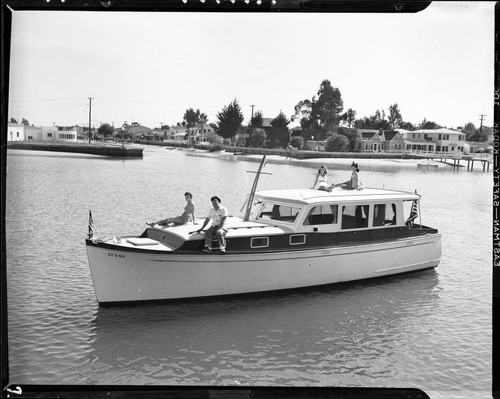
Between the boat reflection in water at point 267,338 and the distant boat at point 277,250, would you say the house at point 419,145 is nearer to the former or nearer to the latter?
the distant boat at point 277,250

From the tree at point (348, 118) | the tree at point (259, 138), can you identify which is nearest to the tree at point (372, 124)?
the tree at point (348, 118)

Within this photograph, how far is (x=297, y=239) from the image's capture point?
9.52 meters

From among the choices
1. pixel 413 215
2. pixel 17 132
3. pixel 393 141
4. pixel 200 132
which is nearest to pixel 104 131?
pixel 200 132

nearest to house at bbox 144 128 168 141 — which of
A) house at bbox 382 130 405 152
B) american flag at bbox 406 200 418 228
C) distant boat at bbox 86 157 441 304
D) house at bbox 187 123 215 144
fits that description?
house at bbox 187 123 215 144

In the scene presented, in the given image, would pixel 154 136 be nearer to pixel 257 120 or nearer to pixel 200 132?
pixel 200 132

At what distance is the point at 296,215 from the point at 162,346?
12.2ft

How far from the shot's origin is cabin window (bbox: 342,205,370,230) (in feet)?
33.3

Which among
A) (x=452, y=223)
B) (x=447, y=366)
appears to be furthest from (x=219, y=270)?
(x=452, y=223)

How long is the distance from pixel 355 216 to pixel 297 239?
154 cm

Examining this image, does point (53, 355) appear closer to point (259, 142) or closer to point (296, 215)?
point (296, 215)

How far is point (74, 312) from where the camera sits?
8.39m

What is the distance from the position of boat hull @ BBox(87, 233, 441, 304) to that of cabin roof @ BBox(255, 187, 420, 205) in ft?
3.07

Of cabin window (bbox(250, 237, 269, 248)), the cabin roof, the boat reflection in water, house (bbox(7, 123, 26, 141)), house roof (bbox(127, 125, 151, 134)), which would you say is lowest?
the boat reflection in water

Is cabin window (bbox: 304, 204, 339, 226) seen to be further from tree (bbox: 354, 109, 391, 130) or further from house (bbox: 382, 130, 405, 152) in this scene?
house (bbox: 382, 130, 405, 152)
